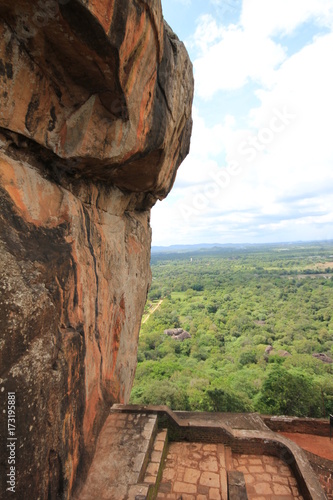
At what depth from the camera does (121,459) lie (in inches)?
185

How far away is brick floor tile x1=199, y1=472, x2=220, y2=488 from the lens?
500 cm

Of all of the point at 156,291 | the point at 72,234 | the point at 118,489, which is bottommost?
the point at 156,291

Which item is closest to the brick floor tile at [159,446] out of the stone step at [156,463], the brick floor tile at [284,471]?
the stone step at [156,463]

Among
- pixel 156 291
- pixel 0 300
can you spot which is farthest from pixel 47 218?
pixel 156 291

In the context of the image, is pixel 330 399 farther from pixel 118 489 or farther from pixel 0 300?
pixel 0 300

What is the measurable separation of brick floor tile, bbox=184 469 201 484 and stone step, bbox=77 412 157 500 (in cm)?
85

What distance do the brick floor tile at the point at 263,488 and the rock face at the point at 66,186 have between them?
334 cm

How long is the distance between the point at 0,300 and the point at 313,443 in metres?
12.2

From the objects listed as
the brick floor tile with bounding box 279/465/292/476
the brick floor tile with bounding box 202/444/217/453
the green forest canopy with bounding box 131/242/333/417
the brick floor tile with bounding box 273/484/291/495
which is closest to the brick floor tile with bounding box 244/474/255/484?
the brick floor tile with bounding box 273/484/291/495

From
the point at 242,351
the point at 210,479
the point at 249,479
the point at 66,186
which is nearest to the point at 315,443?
the point at 249,479

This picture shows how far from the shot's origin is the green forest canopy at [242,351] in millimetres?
14570

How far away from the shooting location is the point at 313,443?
33.1 feet

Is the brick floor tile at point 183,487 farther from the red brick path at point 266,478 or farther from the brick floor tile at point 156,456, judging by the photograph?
the red brick path at point 266,478

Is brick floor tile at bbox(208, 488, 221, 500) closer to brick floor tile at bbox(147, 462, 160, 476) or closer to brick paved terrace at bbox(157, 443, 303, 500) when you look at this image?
brick paved terrace at bbox(157, 443, 303, 500)
